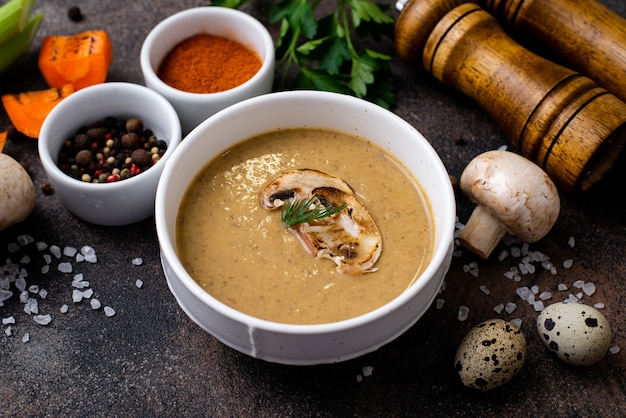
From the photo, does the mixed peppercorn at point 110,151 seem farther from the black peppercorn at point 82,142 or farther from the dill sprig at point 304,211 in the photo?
the dill sprig at point 304,211

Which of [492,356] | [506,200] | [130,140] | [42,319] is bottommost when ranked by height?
[42,319]

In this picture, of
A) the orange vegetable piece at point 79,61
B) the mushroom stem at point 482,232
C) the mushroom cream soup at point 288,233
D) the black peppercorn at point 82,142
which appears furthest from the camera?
the orange vegetable piece at point 79,61

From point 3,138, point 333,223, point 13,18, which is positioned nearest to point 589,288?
point 333,223

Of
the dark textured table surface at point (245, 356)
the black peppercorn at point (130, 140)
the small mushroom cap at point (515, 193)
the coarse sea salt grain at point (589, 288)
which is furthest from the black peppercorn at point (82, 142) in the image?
the coarse sea salt grain at point (589, 288)

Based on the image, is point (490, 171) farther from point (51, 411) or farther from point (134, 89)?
point (51, 411)

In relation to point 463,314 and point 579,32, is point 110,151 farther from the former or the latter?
point 579,32

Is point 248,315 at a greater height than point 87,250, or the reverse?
point 248,315

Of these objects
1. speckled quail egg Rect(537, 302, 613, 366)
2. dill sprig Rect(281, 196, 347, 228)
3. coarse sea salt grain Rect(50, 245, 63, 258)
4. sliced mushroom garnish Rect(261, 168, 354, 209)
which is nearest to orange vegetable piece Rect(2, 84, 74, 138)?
coarse sea salt grain Rect(50, 245, 63, 258)
